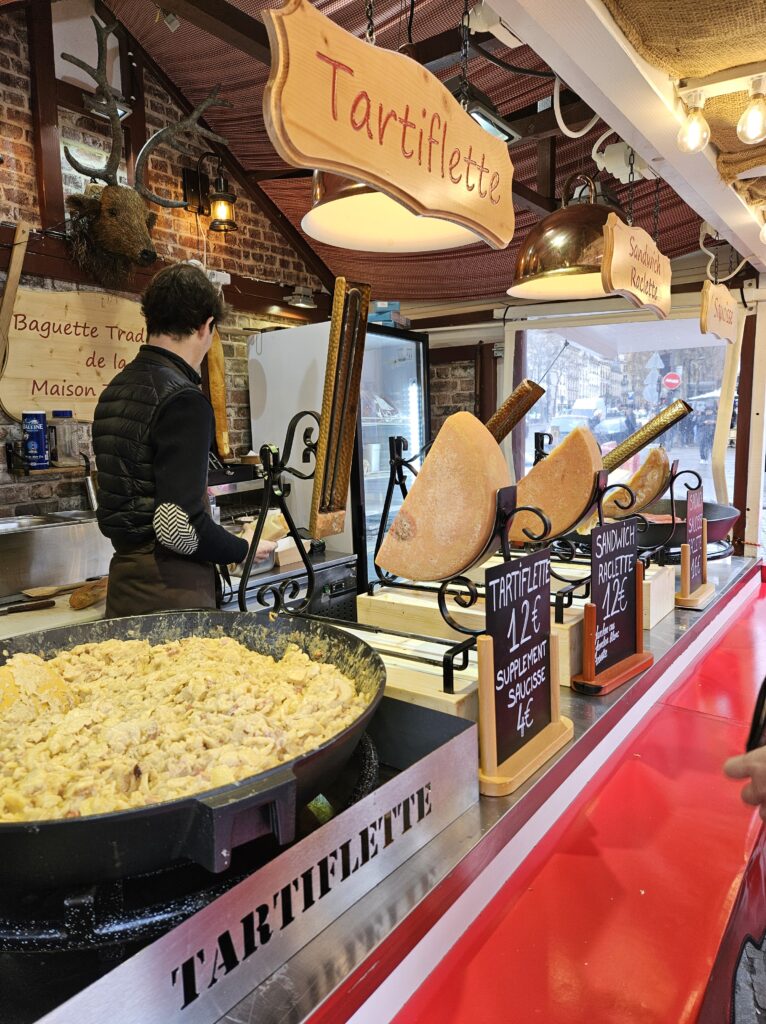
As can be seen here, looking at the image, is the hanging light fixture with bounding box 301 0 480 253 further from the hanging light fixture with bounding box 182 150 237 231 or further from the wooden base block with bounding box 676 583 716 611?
the hanging light fixture with bounding box 182 150 237 231

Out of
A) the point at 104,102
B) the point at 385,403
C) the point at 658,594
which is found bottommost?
the point at 658,594

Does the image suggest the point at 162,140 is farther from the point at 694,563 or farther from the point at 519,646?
the point at 519,646

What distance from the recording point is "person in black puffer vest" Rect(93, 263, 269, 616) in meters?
1.69

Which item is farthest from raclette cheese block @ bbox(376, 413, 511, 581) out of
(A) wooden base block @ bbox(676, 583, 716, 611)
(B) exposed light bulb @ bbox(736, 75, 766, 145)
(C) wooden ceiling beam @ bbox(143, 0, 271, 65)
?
(C) wooden ceiling beam @ bbox(143, 0, 271, 65)

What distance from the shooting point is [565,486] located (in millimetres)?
1873

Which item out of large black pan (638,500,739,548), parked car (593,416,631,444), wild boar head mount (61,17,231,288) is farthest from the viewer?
parked car (593,416,631,444)

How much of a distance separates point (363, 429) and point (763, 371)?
2.53 metres

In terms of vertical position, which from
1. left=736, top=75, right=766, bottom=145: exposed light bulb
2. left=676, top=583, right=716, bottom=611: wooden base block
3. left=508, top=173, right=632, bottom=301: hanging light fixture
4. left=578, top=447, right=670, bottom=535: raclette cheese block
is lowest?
left=676, top=583, right=716, bottom=611: wooden base block

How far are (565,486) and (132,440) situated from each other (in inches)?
44.5

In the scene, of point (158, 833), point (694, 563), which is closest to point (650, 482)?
point (694, 563)

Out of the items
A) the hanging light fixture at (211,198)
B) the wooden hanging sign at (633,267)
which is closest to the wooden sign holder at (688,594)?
the wooden hanging sign at (633,267)

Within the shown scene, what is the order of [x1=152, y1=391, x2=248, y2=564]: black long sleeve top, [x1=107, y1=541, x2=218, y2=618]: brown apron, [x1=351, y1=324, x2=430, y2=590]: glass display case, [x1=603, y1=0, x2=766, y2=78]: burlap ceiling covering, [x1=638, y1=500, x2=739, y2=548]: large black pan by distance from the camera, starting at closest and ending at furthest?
[x1=603, y1=0, x2=766, y2=78]: burlap ceiling covering
[x1=152, y1=391, x2=248, y2=564]: black long sleeve top
[x1=107, y1=541, x2=218, y2=618]: brown apron
[x1=638, y1=500, x2=739, y2=548]: large black pan
[x1=351, y1=324, x2=430, y2=590]: glass display case

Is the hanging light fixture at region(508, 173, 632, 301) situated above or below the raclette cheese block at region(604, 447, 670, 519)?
above

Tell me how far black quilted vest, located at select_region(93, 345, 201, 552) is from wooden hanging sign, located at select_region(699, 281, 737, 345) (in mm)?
2296
